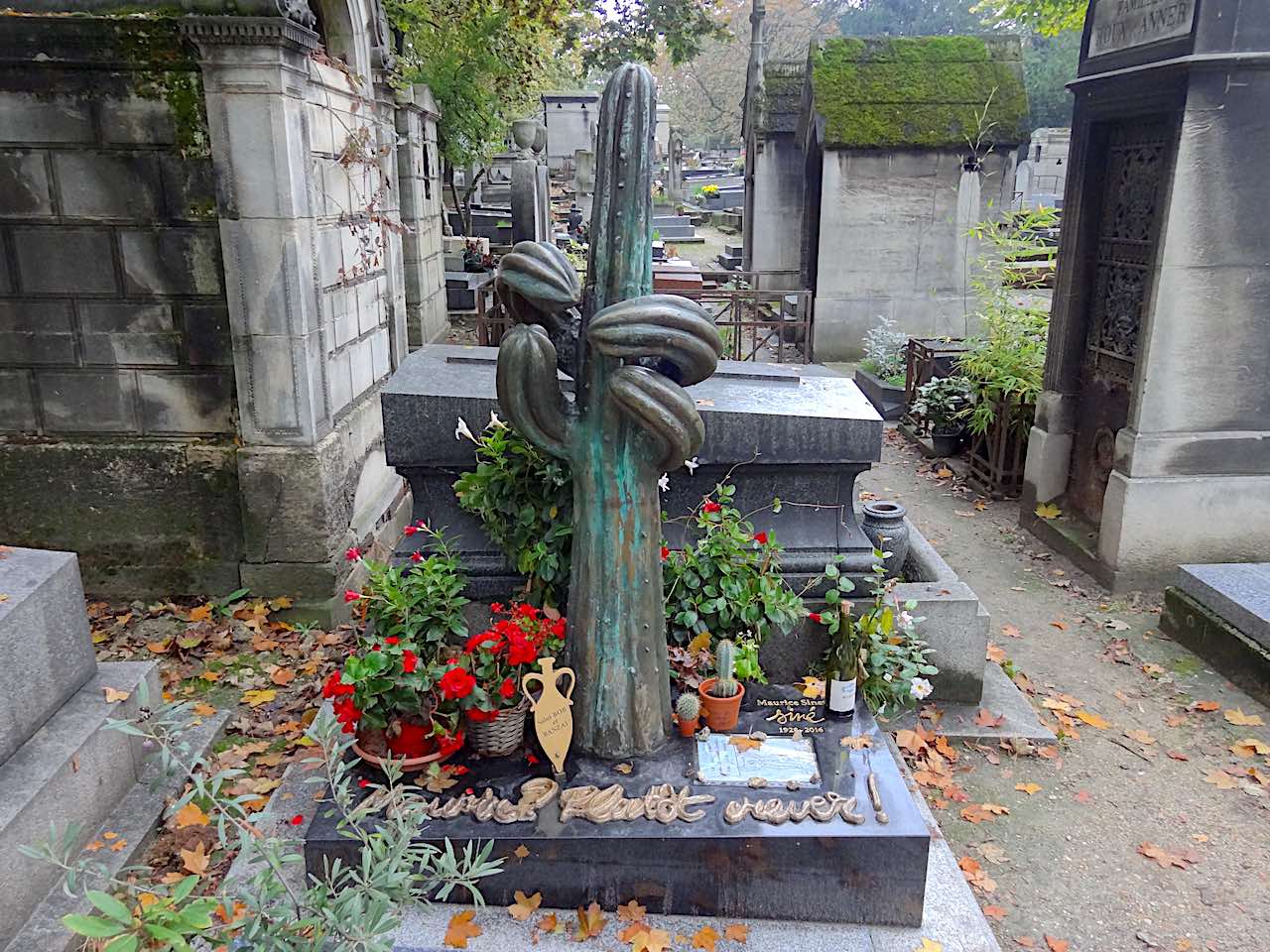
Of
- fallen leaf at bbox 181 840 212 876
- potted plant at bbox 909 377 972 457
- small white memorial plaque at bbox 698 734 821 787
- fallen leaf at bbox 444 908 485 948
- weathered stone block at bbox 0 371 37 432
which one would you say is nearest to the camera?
fallen leaf at bbox 444 908 485 948

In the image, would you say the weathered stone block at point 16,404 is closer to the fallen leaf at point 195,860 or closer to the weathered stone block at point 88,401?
the weathered stone block at point 88,401

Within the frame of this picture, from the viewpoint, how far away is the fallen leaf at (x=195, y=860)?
138 inches

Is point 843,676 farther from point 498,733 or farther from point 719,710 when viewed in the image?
point 498,733

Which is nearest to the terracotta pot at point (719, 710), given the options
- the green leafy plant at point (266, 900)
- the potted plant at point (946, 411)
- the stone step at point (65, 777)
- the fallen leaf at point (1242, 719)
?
the green leafy plant at point (266, 900)

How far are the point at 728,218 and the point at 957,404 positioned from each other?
23.7 meters

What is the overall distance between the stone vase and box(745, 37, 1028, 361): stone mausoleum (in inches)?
351

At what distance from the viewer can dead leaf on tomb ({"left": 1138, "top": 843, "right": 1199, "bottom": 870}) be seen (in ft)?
12.5

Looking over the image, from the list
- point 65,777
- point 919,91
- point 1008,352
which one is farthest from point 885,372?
point 65,777

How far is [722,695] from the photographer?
363cm

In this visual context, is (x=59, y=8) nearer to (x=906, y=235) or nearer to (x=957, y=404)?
(x=957, y=404)

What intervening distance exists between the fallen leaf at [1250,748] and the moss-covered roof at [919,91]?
10.1 m

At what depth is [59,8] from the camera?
5223 millimetres

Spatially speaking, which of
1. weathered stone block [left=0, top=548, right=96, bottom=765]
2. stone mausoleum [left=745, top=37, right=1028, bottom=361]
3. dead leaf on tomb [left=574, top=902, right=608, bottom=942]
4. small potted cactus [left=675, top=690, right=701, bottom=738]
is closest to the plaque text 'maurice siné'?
small potted cactus [left=675, top=690, right=701, bottom=738]

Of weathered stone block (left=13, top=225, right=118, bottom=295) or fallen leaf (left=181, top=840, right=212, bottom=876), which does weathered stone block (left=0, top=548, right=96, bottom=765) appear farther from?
weathered stone block (left=13, top=225, right=118, bottom=295)
